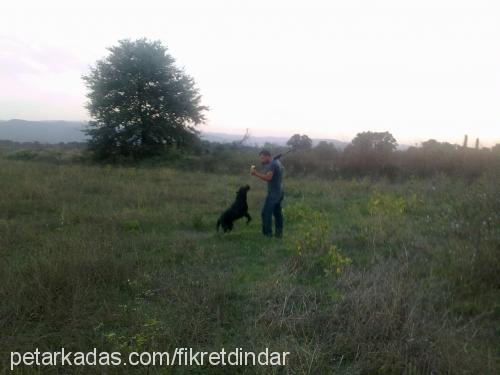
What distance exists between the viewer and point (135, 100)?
22.2m

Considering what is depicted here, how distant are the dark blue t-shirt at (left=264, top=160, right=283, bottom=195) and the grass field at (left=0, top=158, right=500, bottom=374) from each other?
93 cm

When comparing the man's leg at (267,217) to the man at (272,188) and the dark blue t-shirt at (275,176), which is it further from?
the dark blue t-shirt at (275,176)

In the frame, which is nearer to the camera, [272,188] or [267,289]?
[267,289]

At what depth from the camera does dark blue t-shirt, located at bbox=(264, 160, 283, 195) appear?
6.70 m

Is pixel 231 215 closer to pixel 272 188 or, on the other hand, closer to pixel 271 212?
pixel 271 212

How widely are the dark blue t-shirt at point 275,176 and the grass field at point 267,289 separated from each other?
0.93m

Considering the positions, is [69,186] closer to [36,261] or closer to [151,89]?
[36,261]

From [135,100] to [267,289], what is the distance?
2026cm

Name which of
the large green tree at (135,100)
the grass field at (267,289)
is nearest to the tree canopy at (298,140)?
the large green tree at (135,100)

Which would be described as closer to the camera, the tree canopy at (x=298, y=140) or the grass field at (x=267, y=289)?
the grass field at (x=267, y=289)

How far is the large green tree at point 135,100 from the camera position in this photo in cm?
2209

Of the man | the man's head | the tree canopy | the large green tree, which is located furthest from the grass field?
the tree canopy

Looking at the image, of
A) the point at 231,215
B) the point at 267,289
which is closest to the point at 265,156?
the point at 231,215

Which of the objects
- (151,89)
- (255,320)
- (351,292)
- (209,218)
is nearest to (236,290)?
(255,320)
